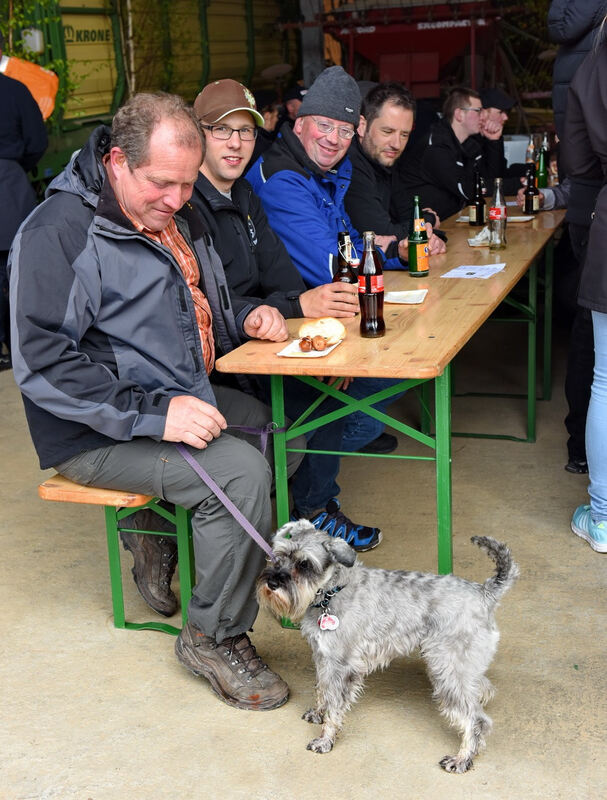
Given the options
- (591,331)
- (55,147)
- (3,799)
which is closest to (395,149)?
(591,331)

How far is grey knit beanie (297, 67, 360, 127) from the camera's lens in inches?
145

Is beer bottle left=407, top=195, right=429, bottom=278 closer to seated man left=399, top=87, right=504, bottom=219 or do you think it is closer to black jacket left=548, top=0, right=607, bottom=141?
black jacket left=548, top=0, right=607, bottom=141

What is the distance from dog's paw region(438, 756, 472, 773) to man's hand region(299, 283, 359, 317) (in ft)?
4.63

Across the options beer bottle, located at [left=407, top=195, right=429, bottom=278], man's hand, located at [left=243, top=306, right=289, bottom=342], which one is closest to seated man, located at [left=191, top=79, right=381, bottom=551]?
man's hand, located at [left=243, top=306, right=289, bottom=342]

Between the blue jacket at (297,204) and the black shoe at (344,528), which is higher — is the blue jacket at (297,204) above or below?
above

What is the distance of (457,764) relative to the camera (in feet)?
7.95

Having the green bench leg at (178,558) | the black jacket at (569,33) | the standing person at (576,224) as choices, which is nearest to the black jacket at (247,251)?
the green bench leg at (178,558)

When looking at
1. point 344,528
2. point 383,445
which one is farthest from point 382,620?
point 383,445

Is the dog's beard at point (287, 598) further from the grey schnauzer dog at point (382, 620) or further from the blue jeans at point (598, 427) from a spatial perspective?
the blue jeans at point (598, 427)

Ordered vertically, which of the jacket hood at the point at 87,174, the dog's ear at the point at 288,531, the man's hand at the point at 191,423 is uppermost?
the jacket hood at the point at 87,174

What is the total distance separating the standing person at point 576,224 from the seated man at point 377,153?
0.65 m

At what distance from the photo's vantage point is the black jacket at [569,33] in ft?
13.1

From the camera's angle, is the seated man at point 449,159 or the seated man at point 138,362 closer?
the seated man at point 138,362

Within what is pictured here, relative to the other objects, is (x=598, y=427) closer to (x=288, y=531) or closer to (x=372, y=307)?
(x=372, y=307)
